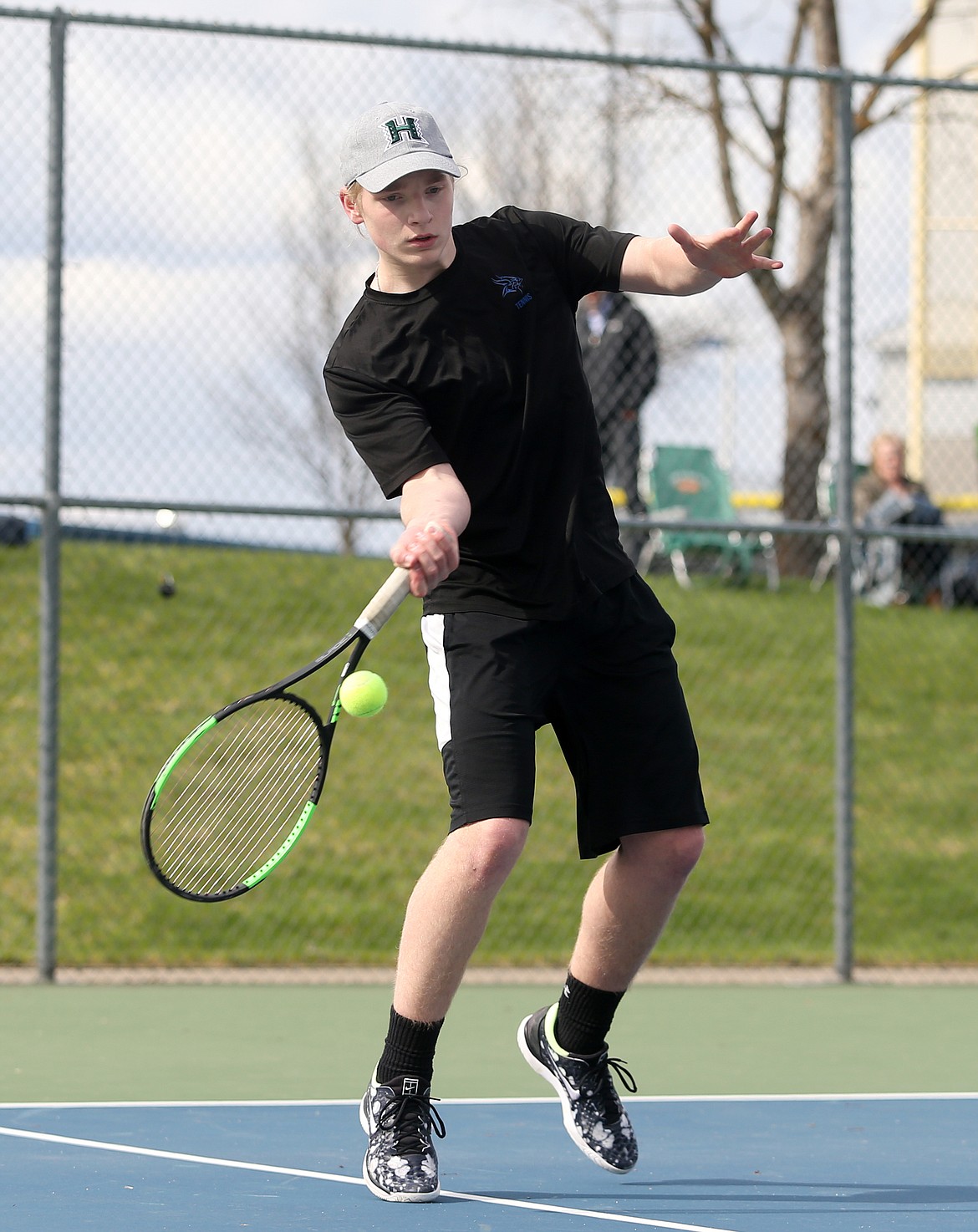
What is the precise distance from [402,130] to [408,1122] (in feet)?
6.23

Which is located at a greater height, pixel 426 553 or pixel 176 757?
pixel 426 553

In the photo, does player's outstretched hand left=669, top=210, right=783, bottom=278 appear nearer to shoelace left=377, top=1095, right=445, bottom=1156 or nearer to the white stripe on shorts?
the white stripe on shorts

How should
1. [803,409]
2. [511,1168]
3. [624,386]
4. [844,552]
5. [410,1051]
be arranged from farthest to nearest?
[803,409] → [624,386] → [844,552] → [511,1168] → [410,1051]

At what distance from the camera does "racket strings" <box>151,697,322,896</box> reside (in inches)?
158

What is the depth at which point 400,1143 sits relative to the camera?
371cm

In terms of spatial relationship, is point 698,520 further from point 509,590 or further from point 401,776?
point 509,590

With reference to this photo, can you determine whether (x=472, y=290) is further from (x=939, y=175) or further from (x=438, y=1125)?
(x=939, y=175)

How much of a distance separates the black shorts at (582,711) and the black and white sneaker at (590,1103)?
43 cm

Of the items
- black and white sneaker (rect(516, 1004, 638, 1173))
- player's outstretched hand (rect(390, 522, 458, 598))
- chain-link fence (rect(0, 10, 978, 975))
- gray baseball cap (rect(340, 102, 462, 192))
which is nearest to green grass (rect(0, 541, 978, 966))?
chain-link fence (rect(0, 10, 978, 975))

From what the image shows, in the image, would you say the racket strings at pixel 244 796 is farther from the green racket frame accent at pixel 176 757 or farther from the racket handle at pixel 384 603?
the racket handle at pixel 384 603

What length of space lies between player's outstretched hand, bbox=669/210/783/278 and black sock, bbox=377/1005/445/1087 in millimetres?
1565

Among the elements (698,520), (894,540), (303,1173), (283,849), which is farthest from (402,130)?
(894,540)

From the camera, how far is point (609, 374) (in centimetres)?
742

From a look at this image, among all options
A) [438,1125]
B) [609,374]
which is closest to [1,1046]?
[438,1125]
